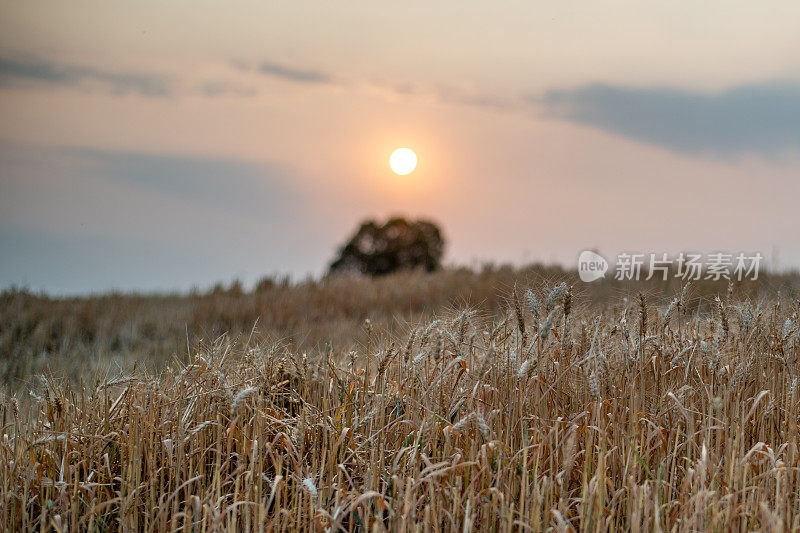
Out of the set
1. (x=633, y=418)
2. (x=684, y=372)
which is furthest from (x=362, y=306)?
(x=633, y=418)

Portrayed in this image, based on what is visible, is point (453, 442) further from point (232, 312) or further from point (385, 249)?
point (385, 249)

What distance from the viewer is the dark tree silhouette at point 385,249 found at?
21.6 m

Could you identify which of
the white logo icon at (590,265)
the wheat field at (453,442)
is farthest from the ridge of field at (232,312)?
the wheat field at (453,442)

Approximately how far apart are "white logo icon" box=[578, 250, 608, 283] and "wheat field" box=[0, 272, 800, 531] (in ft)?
22.6

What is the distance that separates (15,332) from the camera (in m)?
9.41

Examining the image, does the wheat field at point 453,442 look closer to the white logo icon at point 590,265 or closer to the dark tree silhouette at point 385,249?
the white logo icon at point 590,265

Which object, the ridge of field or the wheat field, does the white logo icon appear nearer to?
the ridge of field

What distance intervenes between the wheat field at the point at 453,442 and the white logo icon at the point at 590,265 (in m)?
6.88

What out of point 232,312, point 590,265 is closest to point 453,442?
point 232,312

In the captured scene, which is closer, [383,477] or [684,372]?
[383,477]

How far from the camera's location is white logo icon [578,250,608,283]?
11198mm

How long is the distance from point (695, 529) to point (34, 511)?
3.12m

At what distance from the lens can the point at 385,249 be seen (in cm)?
2170

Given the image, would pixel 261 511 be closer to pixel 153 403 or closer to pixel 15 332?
pixel 153 403
